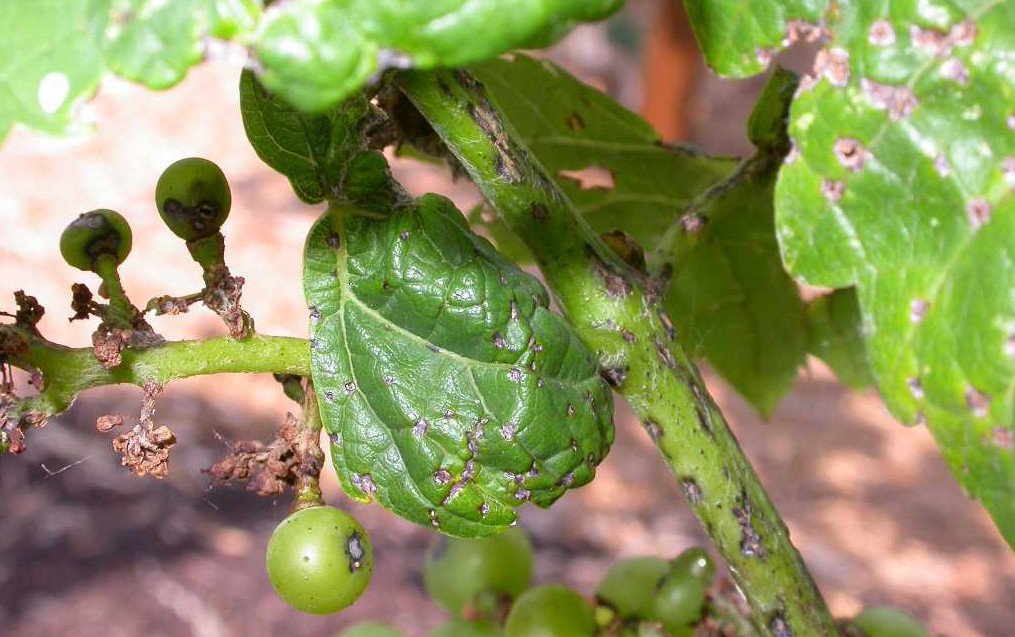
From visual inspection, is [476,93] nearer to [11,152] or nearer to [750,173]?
[750,173]

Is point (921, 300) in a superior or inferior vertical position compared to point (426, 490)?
superior

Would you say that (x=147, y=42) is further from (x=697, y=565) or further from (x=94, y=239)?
(x=697, y=565)

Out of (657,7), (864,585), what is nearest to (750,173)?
(864,585)

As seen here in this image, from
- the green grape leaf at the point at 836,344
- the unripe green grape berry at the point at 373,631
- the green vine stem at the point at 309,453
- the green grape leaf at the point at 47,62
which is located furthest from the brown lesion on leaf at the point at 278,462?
the green grape leaf at the point at 836,344

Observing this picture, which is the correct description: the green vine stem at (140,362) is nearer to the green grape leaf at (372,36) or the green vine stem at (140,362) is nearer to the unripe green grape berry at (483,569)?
the green grape leaf at (372,36)

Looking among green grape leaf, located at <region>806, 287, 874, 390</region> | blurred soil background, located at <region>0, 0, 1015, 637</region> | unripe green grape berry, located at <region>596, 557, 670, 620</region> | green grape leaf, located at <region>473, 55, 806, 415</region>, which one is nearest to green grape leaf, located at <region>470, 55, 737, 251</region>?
green grape leaf, located at <region>473, 55, 806, 415</region>

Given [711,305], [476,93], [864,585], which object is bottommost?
[864,585]

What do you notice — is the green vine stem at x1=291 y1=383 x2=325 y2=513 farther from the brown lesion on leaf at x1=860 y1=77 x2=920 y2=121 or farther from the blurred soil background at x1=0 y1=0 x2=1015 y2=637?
the blurred soil background at x1=0 y1=0 x2=1015 y2=637

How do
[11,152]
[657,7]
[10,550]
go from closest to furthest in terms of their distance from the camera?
[10,550] < [11,152] < [657,7]
